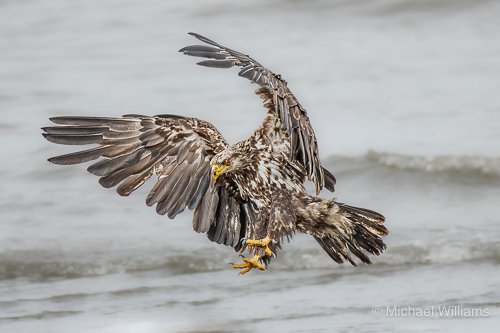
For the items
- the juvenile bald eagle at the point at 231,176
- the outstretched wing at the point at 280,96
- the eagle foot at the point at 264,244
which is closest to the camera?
the outstretched wing at the point at 280,96

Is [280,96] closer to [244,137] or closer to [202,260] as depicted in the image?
[202,260]

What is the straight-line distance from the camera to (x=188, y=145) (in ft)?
21.8

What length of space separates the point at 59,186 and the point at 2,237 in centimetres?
119

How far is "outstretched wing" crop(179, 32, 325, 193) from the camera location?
19.1 ft

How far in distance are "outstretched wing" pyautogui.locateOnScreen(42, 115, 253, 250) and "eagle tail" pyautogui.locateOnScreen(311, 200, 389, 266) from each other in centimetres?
A: 60

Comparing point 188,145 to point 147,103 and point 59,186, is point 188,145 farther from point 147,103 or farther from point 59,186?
point 147,103

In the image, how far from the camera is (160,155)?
6.68 metres

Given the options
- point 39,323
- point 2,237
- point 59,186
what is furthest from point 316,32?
point 39,323

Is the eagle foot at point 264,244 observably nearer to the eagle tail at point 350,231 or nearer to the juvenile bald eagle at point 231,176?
the juvenile bald eagle at point 231,176

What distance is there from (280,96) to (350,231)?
3.24 feet

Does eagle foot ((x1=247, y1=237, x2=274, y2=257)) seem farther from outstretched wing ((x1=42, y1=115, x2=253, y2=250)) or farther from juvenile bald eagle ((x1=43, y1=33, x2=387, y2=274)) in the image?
outstretched wing ((x1=42, y1=115, x2=253, y2=250))

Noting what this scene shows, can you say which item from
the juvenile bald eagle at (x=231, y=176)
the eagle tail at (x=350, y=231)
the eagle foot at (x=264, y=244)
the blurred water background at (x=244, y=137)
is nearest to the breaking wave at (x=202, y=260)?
the blurred water background at (x=244, y=137)

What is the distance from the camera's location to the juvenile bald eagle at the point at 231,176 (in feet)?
20.5

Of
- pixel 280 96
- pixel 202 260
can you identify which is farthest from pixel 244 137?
pixel 280 96
